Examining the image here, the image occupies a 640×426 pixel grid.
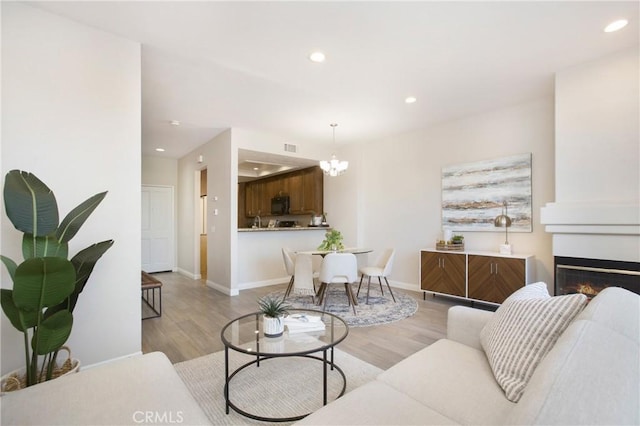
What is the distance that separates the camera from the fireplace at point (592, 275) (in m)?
2.64

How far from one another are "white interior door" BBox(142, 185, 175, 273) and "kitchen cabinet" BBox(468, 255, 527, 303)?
247 inches

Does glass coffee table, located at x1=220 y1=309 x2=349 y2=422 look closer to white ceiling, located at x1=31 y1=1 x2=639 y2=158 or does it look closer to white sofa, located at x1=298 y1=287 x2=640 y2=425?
white sofa, located at x1=298 y1=287 x2=640 y2=425

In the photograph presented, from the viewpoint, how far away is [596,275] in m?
2.82

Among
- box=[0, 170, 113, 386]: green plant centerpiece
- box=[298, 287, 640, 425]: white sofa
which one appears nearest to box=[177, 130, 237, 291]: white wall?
box=[0, 170, 113, 386]: green plant centerpiece

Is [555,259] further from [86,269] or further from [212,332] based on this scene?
[86,269]

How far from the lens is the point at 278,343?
192 cm

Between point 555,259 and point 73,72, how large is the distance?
4.63 meters

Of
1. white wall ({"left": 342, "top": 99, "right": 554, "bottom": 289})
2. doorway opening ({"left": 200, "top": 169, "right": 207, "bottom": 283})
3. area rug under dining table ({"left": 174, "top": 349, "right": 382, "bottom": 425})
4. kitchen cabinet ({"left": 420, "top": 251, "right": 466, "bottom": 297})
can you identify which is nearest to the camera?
area rug under dining table ({"left": 174, "top": 349, "right": 382, "bottom": 425})

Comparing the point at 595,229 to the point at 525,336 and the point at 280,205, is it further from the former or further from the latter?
the point at 280,205

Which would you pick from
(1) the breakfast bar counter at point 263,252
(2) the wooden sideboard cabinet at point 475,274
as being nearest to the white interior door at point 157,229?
(1) the breakfast bar counter at point 263,252

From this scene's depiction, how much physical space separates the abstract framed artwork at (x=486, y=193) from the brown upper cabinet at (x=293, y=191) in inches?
110

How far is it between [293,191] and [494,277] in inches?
184

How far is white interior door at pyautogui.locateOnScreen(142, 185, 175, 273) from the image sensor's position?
6684 millimetres

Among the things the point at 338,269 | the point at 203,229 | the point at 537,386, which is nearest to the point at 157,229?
the point at 203,229
